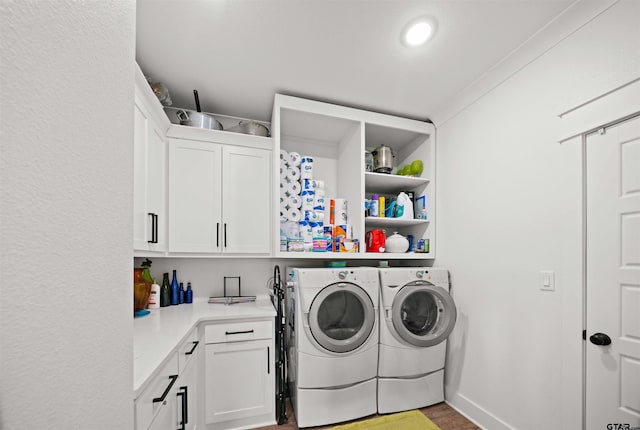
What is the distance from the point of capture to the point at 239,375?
192 cm

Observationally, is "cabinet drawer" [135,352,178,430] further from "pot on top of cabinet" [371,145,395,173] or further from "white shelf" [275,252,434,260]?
"pot on top of cabinet" [371,145,395,173]

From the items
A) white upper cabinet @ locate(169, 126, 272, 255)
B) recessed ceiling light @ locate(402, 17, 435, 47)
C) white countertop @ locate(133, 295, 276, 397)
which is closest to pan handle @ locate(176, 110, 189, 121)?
white upper cabinet @ locate(169, 126, 272, 255)

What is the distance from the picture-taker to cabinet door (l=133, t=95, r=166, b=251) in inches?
65.0

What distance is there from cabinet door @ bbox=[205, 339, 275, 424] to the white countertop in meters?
0.21

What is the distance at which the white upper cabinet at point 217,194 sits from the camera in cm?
221

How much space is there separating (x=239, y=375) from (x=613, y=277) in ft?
7.38

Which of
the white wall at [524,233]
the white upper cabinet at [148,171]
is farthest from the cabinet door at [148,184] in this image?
the white wall at [524,233]

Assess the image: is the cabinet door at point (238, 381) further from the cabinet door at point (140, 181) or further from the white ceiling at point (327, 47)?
the white ceiling at point (327, 47)

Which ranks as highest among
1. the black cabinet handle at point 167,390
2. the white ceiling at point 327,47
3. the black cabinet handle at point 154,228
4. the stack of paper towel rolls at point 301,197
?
the white ceiling at point 327,47

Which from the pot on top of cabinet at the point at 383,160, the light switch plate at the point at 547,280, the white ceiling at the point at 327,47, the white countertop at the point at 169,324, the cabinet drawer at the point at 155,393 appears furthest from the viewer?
the pot on top of cabinet at the point at 383,160

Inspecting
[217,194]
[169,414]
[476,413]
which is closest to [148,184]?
[217,194]

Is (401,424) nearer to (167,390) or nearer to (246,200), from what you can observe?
(167,390)

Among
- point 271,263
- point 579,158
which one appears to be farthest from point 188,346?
point 579,158

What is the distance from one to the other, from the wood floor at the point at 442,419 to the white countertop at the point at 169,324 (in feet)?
2.64
